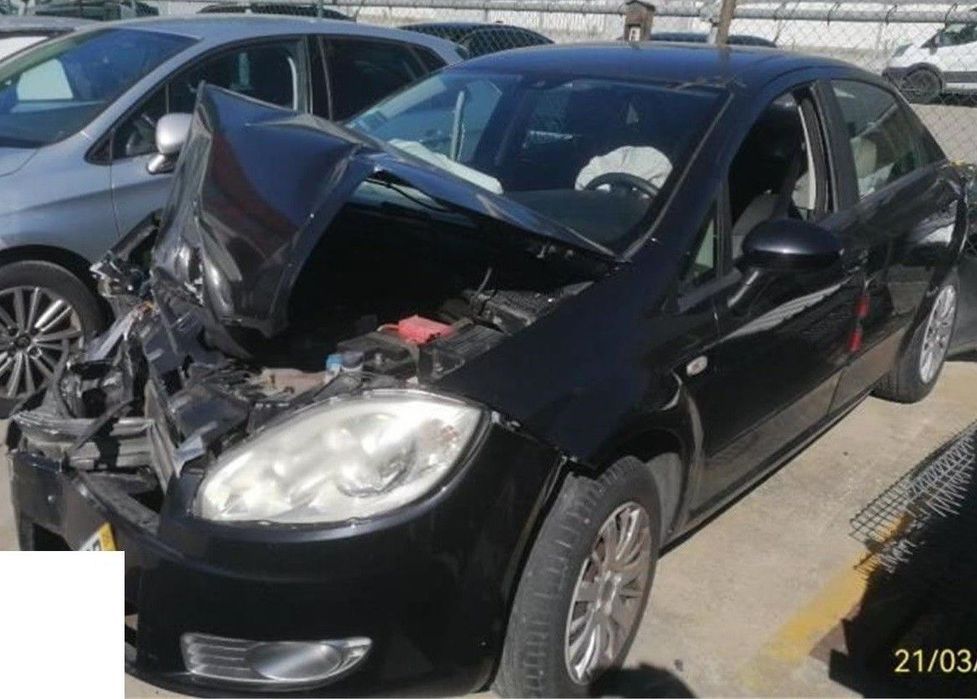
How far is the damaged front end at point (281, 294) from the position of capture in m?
2.48

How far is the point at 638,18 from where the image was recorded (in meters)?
7.73

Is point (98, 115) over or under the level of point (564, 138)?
under

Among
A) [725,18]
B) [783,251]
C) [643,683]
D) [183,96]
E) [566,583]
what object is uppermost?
[725,18]

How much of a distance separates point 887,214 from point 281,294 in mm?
2689

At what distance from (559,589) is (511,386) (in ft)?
1.64

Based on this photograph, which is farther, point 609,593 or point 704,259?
point 704,259

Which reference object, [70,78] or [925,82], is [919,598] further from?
[925,82]

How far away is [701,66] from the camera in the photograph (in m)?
3.68

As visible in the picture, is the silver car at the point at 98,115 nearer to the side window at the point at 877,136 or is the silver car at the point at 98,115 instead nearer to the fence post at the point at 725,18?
the fence post at the point at 725,18

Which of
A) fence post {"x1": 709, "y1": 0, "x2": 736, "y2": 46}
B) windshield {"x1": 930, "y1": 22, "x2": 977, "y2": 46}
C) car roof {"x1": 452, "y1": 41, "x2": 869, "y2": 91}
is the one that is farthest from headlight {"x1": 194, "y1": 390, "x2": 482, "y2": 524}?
windshield {"x1": 930, "y1": 22, "x2": 977, "y2": 46}

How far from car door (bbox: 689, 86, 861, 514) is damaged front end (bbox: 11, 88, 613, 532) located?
57 cm

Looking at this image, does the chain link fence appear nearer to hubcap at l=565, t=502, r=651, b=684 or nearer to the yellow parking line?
the yellow parking line

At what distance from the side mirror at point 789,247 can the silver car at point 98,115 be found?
2930mm

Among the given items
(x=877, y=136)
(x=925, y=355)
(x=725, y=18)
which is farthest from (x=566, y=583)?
(x=725, y=18)
